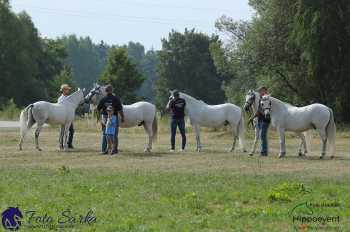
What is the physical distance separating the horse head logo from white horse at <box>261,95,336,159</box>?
Answer: 12.3m

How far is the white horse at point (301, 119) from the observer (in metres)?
21.7

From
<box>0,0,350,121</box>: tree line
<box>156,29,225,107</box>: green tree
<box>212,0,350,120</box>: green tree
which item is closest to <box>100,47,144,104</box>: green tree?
<box>0,0,350,121</box>: tree line

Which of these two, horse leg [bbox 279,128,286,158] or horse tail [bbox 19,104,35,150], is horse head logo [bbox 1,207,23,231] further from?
horse tail [bbox 19,104,35,150]

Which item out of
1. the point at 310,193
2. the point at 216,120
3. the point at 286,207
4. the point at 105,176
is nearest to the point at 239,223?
the point at 286,207

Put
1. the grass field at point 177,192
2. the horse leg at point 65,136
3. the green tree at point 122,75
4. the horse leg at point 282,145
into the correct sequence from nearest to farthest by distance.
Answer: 1. the grass field at point 177,192
2. the horse leg at point 282,145
3. the horse leg at point 65,136
4. the green tree at point 122,75

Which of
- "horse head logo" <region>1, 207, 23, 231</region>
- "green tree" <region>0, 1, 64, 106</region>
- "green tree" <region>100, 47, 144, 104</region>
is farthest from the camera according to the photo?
"green tree" <region>0, 1, 64, 106</region>

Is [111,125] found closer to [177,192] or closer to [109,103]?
[109,103]

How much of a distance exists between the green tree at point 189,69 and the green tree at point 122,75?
22.9 metres

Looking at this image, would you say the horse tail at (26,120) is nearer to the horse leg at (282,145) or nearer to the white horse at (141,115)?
the white horse at (141,115)

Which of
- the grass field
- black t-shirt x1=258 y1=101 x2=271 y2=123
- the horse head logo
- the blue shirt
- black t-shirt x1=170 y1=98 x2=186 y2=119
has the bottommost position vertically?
the horse head logo

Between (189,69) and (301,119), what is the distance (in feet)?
266

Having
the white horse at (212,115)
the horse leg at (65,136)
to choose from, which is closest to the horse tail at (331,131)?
the white horse at (212,115)

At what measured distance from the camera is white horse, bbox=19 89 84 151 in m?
23.6

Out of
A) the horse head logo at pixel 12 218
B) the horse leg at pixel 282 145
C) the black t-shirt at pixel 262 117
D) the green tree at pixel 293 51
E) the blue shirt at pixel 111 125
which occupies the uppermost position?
the green tree at pixel 293 51
